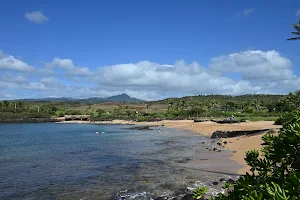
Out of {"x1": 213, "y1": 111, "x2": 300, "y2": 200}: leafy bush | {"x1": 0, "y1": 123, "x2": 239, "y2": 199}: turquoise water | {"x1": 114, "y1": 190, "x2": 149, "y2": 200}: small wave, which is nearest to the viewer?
{"x1": 213, "y1": 111, "x2": 300, "y2": 200}: leafy bush

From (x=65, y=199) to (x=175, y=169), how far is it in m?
10.7

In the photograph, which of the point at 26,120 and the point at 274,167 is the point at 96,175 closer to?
the point at 274,167

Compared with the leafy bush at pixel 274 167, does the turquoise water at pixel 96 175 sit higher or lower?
lower

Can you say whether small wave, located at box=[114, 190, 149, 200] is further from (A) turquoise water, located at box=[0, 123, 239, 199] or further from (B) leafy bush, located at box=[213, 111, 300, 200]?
(B) leafy bush, located at box=[213, 111, 300, 200]

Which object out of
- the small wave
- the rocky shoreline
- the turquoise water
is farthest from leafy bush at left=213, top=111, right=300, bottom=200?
the rocky shoreline

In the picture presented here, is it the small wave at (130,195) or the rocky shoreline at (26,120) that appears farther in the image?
the rocky shoreline at (26,120)

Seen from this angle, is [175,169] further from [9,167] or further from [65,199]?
[9,167]

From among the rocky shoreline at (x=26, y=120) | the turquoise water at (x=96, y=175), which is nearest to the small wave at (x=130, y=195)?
the turquoise water at (x=96, y=175)

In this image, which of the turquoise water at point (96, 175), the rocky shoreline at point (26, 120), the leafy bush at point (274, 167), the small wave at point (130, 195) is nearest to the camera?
the leafy bush at point (274, 167)

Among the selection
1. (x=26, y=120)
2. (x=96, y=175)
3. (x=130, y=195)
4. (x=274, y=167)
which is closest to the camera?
(x=274, y=167)

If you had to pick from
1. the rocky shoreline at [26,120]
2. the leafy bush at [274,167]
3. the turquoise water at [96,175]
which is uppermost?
the leafy bush at [274,167]

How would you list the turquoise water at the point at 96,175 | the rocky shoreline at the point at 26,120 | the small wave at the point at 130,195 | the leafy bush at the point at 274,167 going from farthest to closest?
the rocky shoreline at the point at 26,120
the turquoise water at the point at 96,175
the small wave at the point at 130,195
the leafy bush at the point at 274,167

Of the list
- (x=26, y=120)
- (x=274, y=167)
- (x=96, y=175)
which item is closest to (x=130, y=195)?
(x=96, y=175)

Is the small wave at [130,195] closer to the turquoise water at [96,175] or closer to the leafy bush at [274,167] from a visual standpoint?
the turquoise water at [96,175]
